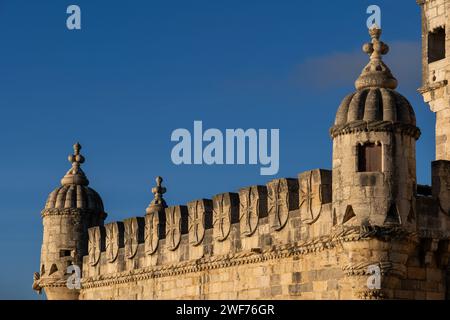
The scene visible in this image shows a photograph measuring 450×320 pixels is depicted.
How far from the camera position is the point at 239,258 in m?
33.9

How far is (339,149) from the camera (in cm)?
2947

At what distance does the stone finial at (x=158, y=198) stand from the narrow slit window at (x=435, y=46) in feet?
45.2

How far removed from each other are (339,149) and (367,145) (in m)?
0.73

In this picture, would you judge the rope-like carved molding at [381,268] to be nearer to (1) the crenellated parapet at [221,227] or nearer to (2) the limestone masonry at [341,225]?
(2) the limestone masonry at [341,225]

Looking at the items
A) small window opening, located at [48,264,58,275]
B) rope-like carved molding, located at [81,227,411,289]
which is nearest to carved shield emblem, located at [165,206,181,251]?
rope-like carved molding, located at [81,227,411,289]

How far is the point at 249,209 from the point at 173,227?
15.3 ft

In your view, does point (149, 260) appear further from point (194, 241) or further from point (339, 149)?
point (339, 149)

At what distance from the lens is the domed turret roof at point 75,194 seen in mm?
43562

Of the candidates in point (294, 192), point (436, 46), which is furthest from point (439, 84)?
point (294, 192)

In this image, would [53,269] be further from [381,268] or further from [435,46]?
[381,268]

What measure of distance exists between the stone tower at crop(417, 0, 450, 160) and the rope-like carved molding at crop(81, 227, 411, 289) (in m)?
5.55

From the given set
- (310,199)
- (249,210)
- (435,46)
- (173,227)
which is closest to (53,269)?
Result: (173,227)

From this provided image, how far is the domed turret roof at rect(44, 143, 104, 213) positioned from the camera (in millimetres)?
43562
